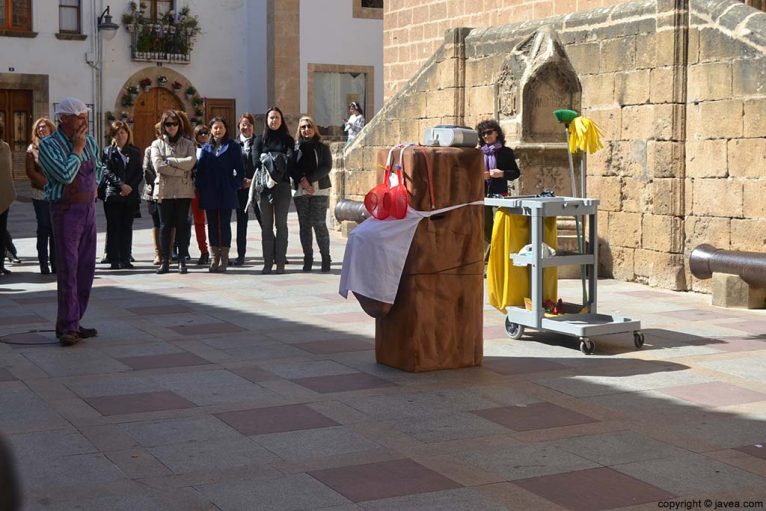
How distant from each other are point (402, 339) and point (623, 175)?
5421mm

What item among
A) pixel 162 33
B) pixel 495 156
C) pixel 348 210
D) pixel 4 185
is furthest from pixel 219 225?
pixel 162 33

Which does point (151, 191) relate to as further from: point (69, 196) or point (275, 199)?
point (69, 196)

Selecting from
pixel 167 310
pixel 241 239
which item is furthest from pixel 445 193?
pixel 241 239

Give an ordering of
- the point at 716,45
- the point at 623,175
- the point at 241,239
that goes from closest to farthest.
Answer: the point at 716,45, the point at 623,175, the point at 241,239

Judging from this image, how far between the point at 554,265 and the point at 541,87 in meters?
4.72

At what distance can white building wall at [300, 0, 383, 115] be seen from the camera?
33344 mm

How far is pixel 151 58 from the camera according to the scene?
3262 centimetres

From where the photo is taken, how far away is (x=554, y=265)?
8.55 m

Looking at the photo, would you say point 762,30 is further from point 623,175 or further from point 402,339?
point 402,339

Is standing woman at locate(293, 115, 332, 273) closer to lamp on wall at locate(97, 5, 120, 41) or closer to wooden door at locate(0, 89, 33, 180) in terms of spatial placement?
lamp on wall at locate(97, 5, 120, 41)

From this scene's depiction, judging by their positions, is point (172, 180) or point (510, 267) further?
point (172, 180)

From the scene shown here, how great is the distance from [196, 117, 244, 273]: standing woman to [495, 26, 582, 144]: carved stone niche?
3021mm

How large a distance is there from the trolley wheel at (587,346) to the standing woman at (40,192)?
6.41 metres

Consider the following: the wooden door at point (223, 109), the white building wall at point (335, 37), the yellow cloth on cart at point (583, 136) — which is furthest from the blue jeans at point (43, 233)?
the wooden door at point (223, 109)
